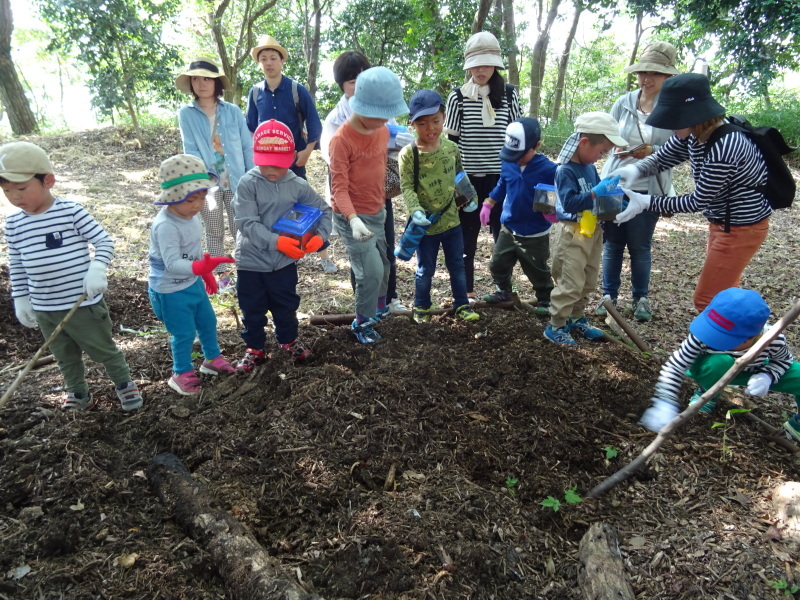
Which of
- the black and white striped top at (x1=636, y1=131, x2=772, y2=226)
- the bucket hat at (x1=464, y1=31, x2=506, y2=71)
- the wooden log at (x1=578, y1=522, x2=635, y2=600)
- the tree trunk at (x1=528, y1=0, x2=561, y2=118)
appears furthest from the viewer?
the tree trunk at (x1=528, y1=0, x2=561, y2=118)

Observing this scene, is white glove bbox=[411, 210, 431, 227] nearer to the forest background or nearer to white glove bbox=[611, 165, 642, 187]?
white glove bbox=[611, 165, 642, 187]

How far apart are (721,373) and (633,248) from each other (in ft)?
6.33

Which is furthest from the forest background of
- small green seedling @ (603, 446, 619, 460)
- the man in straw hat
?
small green seedling @ (603, 446, 619, 460)

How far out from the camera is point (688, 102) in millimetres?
3139

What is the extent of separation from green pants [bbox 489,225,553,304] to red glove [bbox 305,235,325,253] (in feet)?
6.06

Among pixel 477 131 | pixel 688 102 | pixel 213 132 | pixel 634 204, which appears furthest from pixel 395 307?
pixel 688 102

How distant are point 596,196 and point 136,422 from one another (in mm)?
3488

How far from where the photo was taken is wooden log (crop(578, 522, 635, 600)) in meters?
2.07

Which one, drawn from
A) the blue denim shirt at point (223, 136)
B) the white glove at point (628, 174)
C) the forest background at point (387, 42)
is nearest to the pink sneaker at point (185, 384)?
the blue denim shirt at point (223, 136)

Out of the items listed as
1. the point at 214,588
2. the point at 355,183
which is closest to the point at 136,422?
the point at 214,588

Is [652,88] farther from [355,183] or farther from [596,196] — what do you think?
[355,183]

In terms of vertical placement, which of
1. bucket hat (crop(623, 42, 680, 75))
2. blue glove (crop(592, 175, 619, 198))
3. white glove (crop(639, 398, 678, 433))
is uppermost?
bucket hat (crop(623, 42, 680, 75))

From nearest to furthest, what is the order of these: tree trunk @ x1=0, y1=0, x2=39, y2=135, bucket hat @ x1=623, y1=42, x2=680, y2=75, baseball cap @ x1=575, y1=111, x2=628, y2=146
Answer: baseball cap @ x1=575, y1=111, x2=628, y2=146
bucket hat @ x1=623, y1=42, x2=680, y2=75
tree trunk @ x1=0, y1=0, x2=39, y2=135

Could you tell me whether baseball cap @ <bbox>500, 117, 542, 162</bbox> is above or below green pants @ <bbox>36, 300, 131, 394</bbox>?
above
